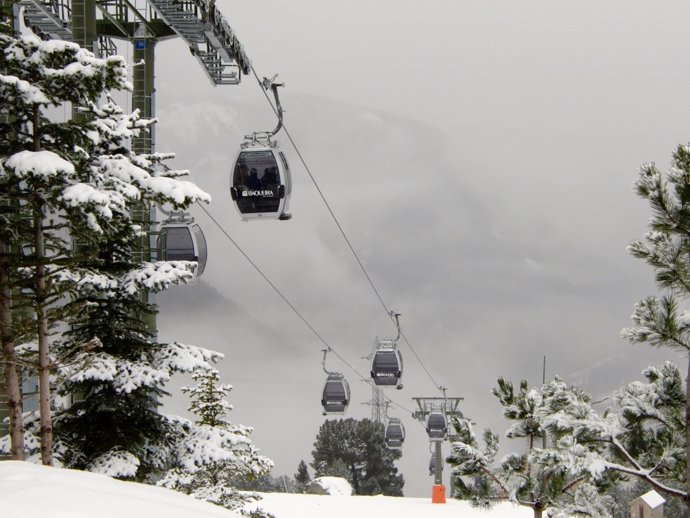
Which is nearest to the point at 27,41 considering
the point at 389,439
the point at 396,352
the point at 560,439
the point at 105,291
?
the point at 105,291

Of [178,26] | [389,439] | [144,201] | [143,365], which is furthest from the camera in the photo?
[389,439]

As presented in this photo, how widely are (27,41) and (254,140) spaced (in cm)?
976

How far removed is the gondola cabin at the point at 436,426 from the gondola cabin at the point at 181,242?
98.0 feet

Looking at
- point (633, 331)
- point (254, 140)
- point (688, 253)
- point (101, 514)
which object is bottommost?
point (101, 514)

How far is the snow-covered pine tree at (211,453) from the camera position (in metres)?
16.7

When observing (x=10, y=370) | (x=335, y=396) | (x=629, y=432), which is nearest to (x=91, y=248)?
(x=10, y=370)

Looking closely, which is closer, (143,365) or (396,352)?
(143,365)

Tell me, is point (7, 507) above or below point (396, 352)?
below

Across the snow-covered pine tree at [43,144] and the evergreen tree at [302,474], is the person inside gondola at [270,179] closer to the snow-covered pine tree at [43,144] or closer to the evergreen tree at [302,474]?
the snow-covered pine tree at [43,144]

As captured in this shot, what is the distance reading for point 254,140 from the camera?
23.5 meters

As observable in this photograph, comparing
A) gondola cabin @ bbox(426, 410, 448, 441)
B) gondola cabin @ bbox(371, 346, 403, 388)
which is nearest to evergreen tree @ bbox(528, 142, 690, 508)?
gondola cabin @ bbox(371, 346, 403, 388)

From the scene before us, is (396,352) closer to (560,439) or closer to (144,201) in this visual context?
(144,201)

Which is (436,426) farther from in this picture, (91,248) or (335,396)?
(91,248)

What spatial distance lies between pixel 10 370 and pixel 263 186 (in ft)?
32.8
